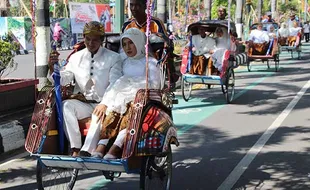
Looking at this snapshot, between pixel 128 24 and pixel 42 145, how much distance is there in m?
2.52

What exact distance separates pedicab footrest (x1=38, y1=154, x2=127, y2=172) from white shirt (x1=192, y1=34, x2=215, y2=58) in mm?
7843

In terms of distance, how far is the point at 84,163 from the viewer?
14.9ft

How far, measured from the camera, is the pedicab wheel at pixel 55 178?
5.05 metres

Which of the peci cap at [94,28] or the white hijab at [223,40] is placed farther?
the white hijab at [223,40]

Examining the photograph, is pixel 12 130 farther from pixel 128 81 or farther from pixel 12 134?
pixel 128 81

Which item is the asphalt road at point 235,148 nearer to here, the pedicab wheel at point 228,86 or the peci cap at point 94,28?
the pedicab wheel at point 228,86

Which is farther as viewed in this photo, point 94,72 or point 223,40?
→ point 223,40

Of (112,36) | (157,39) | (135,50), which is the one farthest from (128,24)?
(135,50)

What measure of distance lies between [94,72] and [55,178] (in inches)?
49.5

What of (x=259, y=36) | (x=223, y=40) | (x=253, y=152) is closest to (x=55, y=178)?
(x=253, y=152)

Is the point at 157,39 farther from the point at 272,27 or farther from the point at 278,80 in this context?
the point at 272,27

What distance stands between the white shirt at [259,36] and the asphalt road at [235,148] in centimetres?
476

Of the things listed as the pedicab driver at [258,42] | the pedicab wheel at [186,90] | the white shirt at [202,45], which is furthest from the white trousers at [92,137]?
the pedicab driver at [258,42]

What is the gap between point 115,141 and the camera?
475 cm
